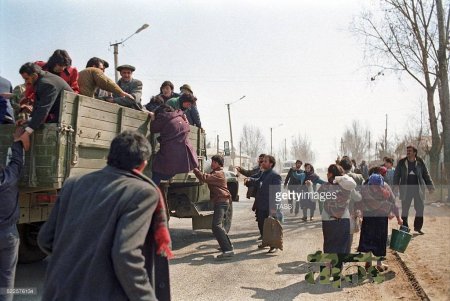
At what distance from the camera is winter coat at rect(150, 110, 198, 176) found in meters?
5.81

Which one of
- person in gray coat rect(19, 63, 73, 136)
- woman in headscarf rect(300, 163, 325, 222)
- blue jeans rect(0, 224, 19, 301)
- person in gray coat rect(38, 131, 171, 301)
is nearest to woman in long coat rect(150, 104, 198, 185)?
person in gray coat rect(19, 63, 73, 136)

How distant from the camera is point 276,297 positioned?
4797 millimetres

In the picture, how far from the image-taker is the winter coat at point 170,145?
19.1 ft

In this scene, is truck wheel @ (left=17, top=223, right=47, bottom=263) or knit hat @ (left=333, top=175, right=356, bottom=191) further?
truck wheel @ (left=17, top=223, right=47, bottom=263)

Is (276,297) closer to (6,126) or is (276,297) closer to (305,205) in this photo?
(6,126)

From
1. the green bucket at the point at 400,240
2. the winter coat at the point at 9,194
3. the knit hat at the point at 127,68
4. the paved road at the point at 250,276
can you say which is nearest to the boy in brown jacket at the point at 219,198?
the paved road at the point at 250,276

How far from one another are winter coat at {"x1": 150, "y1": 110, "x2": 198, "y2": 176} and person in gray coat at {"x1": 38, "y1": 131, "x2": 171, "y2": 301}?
11.7ft

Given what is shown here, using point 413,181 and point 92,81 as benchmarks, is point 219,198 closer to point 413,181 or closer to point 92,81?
point 92,81

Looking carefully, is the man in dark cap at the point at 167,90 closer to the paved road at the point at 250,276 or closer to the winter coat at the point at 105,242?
the paved road at the point at 250,276

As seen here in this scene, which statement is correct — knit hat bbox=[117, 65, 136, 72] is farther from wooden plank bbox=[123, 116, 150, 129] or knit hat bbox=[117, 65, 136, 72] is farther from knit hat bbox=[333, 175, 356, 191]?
knit hat bbox=[333, 175, 356, 191]

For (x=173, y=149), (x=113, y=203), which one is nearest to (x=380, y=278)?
(x=173, y=149)

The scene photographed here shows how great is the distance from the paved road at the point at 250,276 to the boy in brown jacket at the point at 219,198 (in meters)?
0.24

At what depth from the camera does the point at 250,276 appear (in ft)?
18.5

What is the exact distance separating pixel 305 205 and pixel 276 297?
6.87 metres
